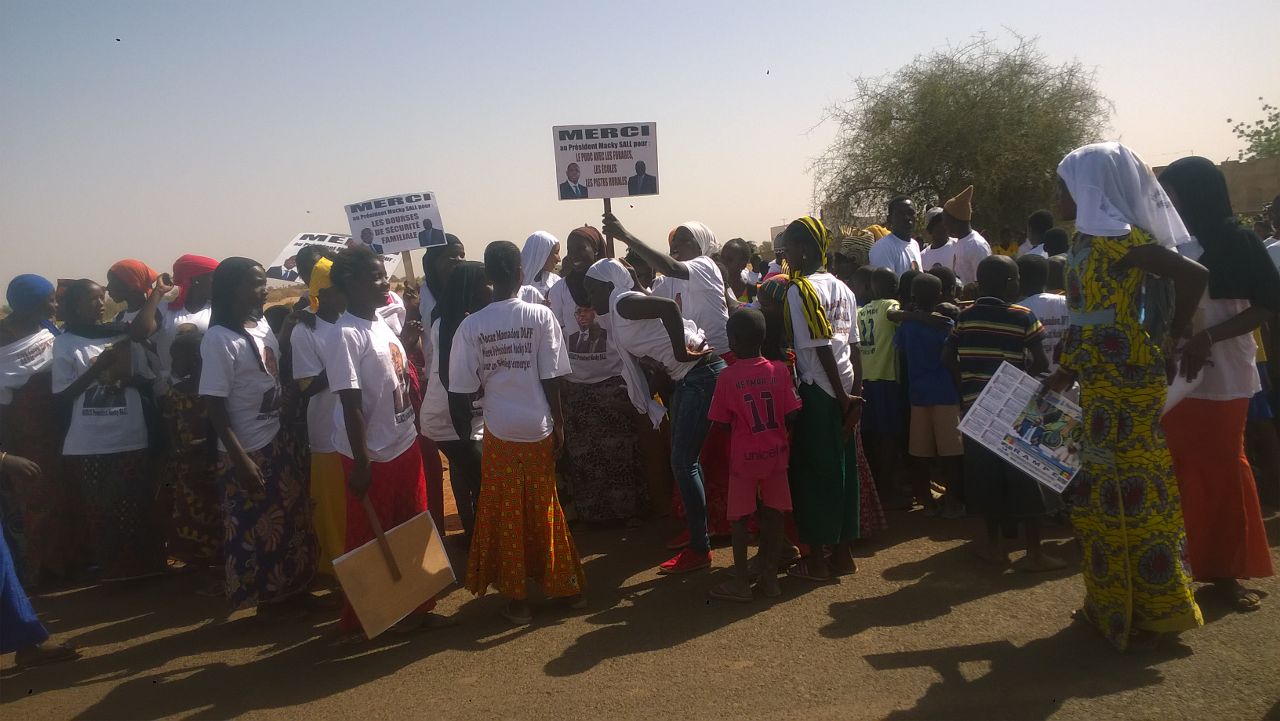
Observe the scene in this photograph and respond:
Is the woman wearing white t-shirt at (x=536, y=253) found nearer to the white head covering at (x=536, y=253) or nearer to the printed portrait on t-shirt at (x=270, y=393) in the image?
the white head covering at (x=536, y=253)

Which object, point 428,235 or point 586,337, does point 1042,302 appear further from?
point 428,235

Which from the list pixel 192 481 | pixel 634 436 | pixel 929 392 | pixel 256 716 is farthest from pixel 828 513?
pixel 192 481

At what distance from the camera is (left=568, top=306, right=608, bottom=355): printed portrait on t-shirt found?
6.18m

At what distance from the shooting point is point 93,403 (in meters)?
5.73

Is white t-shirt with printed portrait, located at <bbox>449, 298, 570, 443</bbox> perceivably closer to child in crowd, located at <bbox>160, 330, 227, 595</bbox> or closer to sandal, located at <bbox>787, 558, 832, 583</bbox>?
sandal, located at <bbox>787, 558, 832, 583</bbox>

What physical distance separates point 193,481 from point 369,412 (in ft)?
6.90

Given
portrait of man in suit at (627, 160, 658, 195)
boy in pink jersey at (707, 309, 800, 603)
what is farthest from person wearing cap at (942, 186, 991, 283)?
boy in pink jersey at (707, 309, 800, 603)

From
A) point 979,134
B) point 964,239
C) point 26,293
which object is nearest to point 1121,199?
point 964,239

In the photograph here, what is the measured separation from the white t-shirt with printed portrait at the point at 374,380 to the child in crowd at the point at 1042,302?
13.1 feet

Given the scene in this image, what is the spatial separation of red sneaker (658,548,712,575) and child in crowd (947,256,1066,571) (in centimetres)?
167

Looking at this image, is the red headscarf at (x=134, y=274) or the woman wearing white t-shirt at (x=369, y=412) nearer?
the woman wearing white t-shirt at (x=369, y=412)

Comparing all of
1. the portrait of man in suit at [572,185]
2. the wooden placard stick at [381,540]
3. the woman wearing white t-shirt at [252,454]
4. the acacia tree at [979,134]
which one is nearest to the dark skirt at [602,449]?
the portrait of man in suit at [572,185]

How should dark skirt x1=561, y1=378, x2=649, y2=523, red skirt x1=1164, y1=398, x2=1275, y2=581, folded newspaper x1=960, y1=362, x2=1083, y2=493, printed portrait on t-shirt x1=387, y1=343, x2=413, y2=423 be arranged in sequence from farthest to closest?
1. dark skirt x1=561, y1=378, x2=649, y2=523
2. printed portrait on t-shirt x1=387, y1=343, x2=413, y2=423
3. red skirt x1=1164, y1=398, x2=1275, y2=581
4. folded newspaper x1=960, y1=362, x2=1083, y2=493

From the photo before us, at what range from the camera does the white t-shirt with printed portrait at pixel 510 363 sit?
4.50 metres
